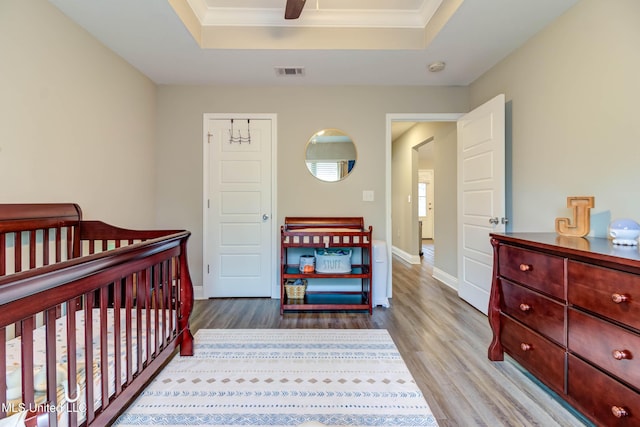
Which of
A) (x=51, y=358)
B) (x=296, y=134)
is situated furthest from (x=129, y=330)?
(x=296, y=134)

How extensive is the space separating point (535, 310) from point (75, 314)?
210 cm

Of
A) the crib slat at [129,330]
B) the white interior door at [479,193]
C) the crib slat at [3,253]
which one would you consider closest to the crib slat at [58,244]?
the crib slat at [3,253]

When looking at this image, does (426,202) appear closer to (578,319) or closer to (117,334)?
(578,319)

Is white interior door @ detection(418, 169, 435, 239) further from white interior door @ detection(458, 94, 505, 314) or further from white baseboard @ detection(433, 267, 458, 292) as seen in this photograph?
white interior door @ detection(458, 94, 505, 314)

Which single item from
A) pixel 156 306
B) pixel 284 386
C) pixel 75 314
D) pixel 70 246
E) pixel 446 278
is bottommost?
pixel 284 386

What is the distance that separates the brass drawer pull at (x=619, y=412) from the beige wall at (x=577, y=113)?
3.34 feet

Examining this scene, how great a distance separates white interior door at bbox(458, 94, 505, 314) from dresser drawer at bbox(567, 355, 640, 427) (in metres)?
1.36

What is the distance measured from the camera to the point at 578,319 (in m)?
1.32

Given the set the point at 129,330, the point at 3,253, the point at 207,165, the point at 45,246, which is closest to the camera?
the point at 129,330

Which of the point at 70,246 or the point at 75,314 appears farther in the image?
the point at 70,246

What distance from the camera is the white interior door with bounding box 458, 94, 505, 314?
254 centimetres

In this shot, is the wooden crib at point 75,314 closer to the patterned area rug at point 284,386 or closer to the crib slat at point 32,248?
the crib slat at point 32,248

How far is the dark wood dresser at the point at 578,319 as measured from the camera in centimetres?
112

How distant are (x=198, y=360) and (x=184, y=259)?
667 mm
